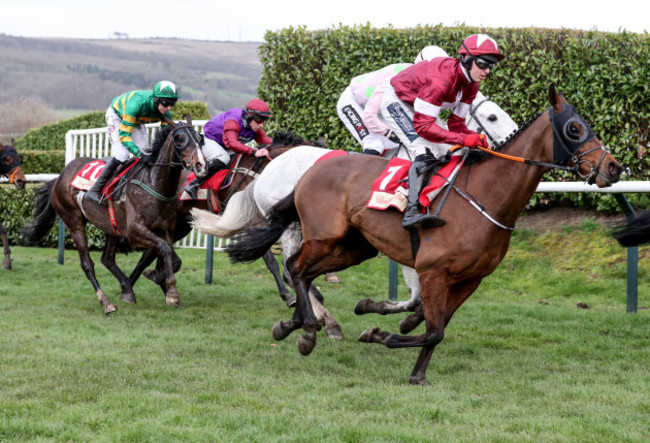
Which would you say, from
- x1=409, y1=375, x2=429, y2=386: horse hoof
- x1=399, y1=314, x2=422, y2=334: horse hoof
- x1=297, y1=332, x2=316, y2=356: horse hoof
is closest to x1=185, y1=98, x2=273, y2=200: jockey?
x1=399, y1=314, x2=422, y2=334: horse hoof

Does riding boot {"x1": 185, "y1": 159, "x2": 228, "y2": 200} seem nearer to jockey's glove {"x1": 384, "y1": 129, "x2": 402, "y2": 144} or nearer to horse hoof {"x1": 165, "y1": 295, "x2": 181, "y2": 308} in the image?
horse hoof {"x1": 165, "y1": 295, "x2": 181, "y2": 308}

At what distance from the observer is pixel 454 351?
17.9ft

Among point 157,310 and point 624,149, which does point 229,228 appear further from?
point 624,149

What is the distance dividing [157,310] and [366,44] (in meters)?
4.27

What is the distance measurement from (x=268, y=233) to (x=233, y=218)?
813mm

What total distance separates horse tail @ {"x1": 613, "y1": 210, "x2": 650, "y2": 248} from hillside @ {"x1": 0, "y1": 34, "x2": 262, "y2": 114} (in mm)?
53406

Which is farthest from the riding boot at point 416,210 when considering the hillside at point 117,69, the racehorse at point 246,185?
the hillside at point 117,69

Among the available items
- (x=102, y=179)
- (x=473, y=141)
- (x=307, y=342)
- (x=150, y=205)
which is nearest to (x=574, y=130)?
(x=473, y=141)

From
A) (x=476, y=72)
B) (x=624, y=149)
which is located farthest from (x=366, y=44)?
(x=476, y=72)

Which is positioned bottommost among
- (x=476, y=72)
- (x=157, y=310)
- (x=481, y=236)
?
(x=157, y=310)

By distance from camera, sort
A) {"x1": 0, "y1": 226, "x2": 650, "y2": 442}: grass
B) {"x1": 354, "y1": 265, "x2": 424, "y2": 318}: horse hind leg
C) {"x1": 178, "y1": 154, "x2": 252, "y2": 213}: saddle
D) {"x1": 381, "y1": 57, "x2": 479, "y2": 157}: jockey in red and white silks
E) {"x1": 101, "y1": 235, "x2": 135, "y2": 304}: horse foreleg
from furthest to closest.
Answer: {"x1": 101, "y1": 235, "x2": 135, "y2": 304}: horse foreleg → {"x1": 178, "y1": 154, "x2": 252, "y2": 213}: saddle → {"x1": 354, "y1": 265, "x2": 424, "y2": 318}: horse hind leg → {"x1": 381, "y1": 57, "x2": 479, "y2": 157}: jockey in red and white silks → {"x1": 0, "y1": 226, "x2": 650, "y2": 442}: grass

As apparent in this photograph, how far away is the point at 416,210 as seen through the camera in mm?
4562

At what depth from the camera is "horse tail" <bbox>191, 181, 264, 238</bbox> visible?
20.4ft

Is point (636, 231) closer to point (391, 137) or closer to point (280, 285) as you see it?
point (391, 137)
